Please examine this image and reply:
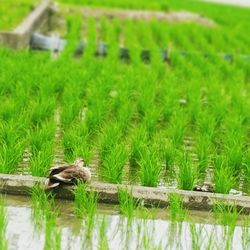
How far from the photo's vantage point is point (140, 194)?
13.7 ft

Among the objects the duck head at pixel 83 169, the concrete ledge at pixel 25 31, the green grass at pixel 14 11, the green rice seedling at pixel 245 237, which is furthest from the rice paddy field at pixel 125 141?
the green grass at pixel 14 11

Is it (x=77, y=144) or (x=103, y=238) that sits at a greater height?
(x=77, y=144)

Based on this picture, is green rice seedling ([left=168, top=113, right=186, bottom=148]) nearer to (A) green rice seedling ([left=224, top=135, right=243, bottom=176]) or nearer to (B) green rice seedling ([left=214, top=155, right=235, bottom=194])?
(A) green rice seedling ([left=224, top=135, right=243, bottom=176])

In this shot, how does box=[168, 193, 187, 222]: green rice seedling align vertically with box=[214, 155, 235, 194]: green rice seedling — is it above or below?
below

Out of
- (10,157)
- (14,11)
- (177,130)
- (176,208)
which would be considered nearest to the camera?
(176,208)

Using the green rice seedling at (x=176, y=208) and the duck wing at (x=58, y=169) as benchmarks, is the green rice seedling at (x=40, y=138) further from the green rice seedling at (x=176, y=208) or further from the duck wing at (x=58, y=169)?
the green rice seedling at (x=176, y=208)

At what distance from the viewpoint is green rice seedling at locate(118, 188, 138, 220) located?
3824 mm

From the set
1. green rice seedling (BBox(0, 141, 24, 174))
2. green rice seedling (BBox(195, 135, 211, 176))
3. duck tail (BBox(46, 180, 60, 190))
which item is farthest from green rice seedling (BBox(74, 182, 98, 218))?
green rice seedling (BBox(195, 135, 211, 176))

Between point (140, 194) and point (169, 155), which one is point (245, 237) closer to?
point (140, 194)

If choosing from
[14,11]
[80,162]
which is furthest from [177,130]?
[14,11]

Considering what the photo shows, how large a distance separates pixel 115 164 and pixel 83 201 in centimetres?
54

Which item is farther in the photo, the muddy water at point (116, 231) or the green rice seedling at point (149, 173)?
the green rice seedling at point (149, 173)

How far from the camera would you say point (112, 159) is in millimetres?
4453

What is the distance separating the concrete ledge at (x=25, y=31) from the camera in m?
9.79
